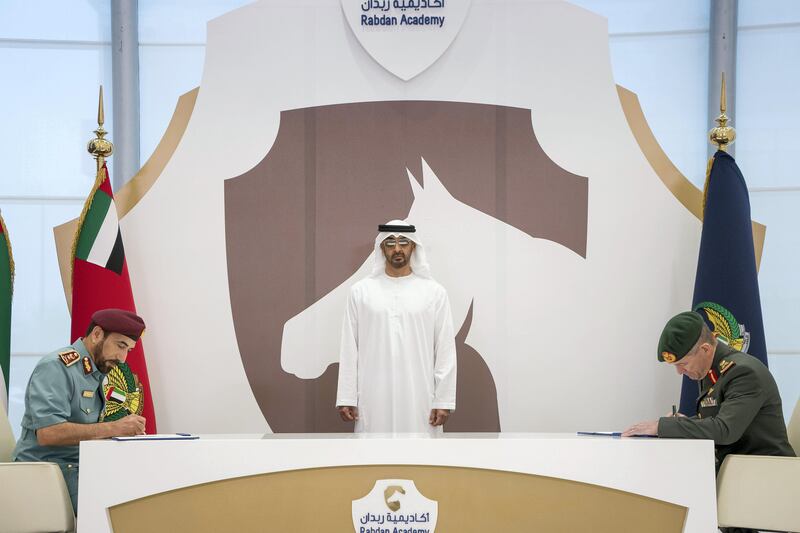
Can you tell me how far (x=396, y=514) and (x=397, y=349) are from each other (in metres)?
1.61

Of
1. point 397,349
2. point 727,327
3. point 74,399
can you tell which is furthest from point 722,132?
point 74,399

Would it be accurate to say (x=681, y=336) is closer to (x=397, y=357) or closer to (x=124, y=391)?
(x=397, y=357)

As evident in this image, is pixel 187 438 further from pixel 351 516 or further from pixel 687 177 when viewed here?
pixel 687 177

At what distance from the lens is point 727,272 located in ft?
13.9

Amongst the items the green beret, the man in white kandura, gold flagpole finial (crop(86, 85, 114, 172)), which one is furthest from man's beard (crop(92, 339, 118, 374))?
the green beret

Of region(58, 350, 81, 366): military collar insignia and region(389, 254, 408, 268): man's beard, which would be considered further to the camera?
region(389, 254, 408, 268): man's beard

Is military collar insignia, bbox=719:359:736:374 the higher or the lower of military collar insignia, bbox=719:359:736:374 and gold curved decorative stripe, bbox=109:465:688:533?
the higher

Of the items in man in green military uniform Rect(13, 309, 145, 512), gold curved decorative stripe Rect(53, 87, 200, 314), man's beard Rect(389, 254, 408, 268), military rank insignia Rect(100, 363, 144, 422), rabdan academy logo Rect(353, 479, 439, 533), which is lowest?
rabdan academy logo Rect(353, 479, 439, 533)

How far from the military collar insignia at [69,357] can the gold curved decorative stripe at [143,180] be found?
176 centimetres

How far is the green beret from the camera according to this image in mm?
2871

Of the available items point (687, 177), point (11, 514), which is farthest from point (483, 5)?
point (11, 514)

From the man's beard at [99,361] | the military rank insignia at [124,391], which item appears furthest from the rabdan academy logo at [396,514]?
the military rank insignia at [124,391]

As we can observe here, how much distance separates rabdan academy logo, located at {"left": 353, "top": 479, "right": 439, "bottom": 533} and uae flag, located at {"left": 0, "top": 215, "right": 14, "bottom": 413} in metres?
2.42

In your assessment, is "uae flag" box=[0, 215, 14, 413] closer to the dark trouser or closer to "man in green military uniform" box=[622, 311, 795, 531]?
the dark trouser
